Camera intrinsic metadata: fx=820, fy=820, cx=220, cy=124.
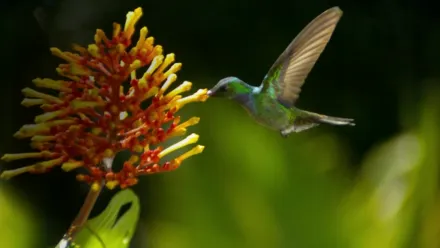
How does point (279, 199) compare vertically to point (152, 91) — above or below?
below

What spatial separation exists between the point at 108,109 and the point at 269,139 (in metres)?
0.12

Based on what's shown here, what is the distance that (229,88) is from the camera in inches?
19.5

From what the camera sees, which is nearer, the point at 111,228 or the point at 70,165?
the point at 70,165

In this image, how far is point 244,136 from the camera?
53 cm

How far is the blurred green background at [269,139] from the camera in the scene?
0.51 meters

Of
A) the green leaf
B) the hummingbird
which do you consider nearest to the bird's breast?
the hummingbird

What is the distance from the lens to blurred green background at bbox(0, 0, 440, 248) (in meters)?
0.51

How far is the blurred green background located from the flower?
8 centimetres

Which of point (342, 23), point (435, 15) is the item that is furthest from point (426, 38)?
point (342, 23)

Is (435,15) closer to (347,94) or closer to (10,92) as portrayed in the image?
(347,94)

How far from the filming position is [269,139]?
1.73 feet

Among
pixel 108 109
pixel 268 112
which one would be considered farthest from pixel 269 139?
pixel 108 109

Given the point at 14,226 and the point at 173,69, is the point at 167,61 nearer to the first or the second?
the point at 173,69

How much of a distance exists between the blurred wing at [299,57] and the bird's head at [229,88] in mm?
24
